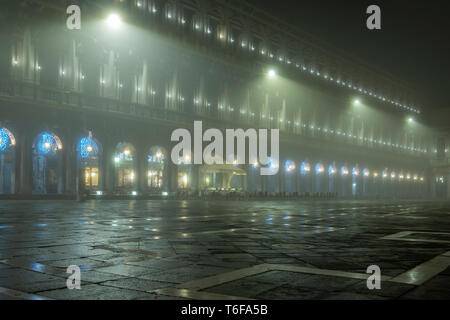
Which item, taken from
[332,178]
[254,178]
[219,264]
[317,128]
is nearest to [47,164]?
[254,178]

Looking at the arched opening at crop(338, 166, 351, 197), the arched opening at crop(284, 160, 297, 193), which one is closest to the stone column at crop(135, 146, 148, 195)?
the arched opening at crop(284, 160, 297, 193)

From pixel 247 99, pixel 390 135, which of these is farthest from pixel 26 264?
pixel 390 135

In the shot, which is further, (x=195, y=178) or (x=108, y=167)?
(x=195, y=178)

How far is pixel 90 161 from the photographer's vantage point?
3656cm

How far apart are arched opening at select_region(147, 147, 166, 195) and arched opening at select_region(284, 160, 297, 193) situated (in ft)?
63.0

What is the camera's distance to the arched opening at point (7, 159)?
30.8 m

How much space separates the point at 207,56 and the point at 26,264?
42.7 m

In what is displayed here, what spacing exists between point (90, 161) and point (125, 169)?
3.54 metres

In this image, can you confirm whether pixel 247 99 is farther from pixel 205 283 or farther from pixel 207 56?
pixel 205 283

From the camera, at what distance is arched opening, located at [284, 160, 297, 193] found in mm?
57331

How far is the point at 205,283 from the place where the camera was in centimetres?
530

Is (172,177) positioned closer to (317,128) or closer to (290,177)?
(290,177)

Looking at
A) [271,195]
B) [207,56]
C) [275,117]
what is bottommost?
[271,195]

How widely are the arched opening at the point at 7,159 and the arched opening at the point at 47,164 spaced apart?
152cm
